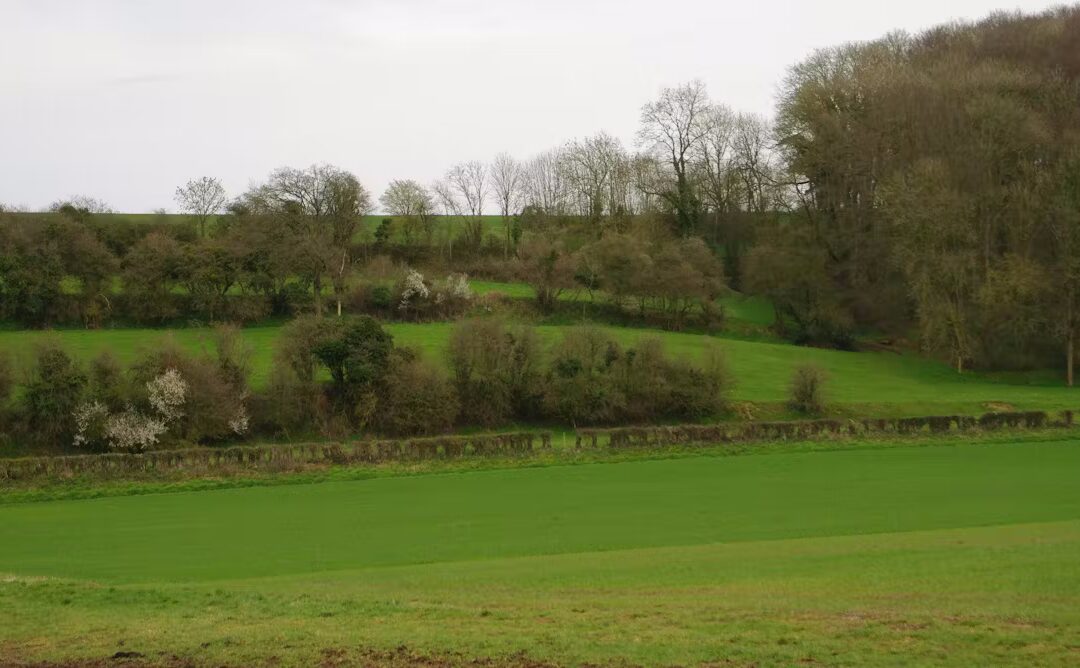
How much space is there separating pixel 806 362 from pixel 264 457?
103ft

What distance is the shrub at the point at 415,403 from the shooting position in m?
44.2

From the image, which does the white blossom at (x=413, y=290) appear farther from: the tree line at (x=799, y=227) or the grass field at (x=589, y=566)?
the grass field at (x=589, y=566)

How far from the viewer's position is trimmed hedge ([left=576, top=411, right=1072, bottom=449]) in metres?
39.2

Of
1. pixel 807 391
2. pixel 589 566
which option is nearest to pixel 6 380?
pixel 589 566

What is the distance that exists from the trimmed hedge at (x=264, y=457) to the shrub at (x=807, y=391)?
15357mm

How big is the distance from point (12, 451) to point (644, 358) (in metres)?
28.5

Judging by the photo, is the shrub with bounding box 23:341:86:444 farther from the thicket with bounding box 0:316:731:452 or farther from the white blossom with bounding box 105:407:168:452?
the white blossom with bounding box 105:407:168:452

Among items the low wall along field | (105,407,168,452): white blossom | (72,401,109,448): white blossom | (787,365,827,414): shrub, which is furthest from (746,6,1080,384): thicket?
(72,401,109,448): white blossom

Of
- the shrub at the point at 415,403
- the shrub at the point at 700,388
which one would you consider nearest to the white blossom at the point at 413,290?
the shrub at the point at 415,403

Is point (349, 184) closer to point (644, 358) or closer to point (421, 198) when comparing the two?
point (421, 198)

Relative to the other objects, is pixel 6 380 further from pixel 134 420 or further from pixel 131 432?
pixel 131 432

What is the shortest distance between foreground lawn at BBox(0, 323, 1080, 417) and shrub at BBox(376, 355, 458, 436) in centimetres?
387

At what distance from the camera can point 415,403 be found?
44406 mm

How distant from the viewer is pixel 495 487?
31281mm
